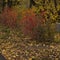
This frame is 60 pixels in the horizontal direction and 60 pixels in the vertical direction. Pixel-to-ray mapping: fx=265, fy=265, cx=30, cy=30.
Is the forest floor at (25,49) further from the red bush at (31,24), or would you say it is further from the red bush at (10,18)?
the red bush at (10,18)

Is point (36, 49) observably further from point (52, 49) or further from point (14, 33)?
point (14, 33)

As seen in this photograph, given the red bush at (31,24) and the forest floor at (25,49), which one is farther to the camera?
the red bush at (31,24)

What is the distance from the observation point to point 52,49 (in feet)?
34.6

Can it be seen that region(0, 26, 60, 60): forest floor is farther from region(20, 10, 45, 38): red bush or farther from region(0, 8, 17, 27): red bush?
region(0, 8, 17, 27): red bush

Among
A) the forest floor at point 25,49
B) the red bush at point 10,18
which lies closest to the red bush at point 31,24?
the forest floor at point 25,49

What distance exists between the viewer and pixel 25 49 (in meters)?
10.5

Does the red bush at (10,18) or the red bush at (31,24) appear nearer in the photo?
the red bush at (31,24)

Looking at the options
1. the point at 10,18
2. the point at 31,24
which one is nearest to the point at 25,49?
the point at 31,24

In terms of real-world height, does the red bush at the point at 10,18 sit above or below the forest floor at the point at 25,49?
above

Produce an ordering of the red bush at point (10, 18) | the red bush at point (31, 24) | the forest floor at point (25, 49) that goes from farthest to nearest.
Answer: the red bush at point (10, 18), the red bush at point (31, 24), the forest floor at point (25, 49)

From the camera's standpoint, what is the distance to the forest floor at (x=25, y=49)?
9.30 m

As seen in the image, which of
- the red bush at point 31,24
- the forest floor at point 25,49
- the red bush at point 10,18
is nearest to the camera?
the forest floor at point 25,49

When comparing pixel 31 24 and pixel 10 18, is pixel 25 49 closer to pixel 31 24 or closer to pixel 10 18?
pixel 31 24

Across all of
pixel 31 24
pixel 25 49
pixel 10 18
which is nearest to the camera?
pixel 25 49
